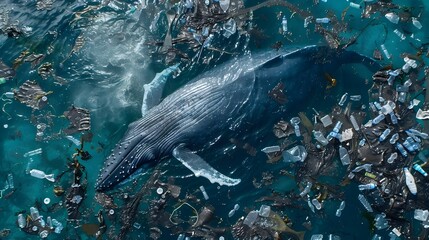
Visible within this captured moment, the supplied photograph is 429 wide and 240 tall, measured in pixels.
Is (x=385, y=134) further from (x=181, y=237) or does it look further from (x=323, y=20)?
(x=181, y=237)

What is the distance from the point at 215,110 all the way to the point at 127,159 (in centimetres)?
174

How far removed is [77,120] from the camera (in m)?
8.76

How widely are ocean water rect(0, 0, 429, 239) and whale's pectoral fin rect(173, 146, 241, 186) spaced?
53cm

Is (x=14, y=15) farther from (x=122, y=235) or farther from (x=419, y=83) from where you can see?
(x=419, y=83)

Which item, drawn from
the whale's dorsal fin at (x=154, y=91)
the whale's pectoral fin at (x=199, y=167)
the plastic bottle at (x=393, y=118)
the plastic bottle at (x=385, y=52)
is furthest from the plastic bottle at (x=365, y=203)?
the whale's dorsal fin at (x=154, y=91)

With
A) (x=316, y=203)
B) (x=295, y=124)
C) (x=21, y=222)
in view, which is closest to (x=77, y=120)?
(x=21, y=222)

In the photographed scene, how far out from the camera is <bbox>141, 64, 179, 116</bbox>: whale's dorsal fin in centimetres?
853

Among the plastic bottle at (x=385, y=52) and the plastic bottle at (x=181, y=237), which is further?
the plastic bottle at (x=385, y=52)

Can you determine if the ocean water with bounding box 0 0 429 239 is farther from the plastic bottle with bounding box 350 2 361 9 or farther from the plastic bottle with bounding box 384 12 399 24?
the plastic bottle with bounding box 350 2 361 9

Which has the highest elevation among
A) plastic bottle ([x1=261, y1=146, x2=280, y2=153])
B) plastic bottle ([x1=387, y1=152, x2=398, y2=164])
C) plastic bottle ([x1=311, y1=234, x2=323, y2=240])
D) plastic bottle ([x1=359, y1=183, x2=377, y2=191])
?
plastic bottle ([x1=261, y1=146, x2=280, y2=153])

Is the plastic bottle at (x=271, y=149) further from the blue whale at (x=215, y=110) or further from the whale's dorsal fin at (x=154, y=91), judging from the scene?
the whale's dorsal fin at (x=154, y=91)

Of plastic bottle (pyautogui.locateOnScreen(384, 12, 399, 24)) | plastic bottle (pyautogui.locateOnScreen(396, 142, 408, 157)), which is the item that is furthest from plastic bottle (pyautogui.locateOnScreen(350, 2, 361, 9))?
plastic bottle (pyautogui.locateOnScreen(396, 142, 408, 157))

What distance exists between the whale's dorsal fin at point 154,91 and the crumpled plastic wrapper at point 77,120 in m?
1.15

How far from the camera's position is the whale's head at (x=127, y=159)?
773 centimetres
